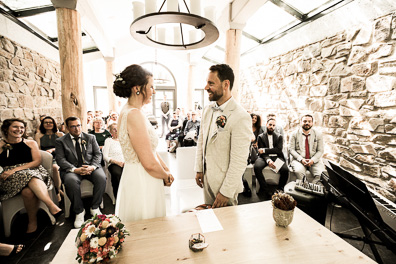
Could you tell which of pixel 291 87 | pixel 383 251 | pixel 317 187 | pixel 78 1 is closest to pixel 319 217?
pixel 317 187

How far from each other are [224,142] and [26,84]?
A: 445cm

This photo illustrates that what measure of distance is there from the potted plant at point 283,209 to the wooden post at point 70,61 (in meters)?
2.97

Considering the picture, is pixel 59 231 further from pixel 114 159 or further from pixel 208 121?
pixel 208 121

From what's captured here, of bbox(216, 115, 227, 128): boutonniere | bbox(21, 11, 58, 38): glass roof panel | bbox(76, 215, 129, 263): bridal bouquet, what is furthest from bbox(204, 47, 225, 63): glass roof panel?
bbox(76, 215, 129, 263): bridal bouquet

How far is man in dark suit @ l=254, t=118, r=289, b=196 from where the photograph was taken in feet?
10.1

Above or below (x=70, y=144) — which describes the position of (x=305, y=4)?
above

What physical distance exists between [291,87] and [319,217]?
297 centimetres

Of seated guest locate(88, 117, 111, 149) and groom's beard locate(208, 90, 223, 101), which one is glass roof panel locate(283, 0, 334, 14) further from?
seated guest locate(88, 117, 111, 149)

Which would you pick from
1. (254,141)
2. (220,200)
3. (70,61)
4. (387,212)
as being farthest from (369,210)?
(70,61)

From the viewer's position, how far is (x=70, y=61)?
2693mm

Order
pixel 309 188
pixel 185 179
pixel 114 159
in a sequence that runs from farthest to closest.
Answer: pixel 114 159 → pixel 185 179 → pixel 309 188

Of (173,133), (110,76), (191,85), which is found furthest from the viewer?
(191,85)

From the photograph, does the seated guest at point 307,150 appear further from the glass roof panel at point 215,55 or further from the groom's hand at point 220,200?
the glass roof panel at point 215,55

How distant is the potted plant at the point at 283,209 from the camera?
106 cm
